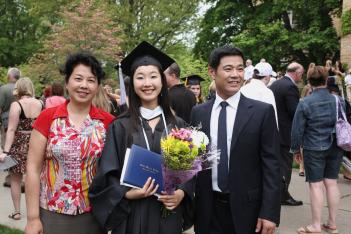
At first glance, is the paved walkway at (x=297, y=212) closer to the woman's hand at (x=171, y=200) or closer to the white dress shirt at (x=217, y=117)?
the white dress shirt at (x=217, y=117)

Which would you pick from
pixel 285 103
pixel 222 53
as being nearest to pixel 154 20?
pixel 285 103

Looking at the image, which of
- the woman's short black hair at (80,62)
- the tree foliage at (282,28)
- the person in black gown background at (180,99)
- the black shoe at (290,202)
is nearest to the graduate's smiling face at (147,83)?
the woman's short black hair at (80,62)

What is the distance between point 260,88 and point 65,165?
3365 mm

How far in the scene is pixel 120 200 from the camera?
2.65 meters

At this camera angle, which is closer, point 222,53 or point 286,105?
point 222,53

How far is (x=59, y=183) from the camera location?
2.87 m

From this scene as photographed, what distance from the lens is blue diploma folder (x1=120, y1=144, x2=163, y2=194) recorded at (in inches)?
102

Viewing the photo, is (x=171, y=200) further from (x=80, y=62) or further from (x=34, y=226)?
(x=80, y=62)

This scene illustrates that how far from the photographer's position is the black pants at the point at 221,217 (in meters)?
2.97

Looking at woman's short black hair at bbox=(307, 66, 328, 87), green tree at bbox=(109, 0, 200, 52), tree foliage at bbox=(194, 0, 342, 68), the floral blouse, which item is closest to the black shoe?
woman's short black hair at bbox=(307, 66, 328, 87)

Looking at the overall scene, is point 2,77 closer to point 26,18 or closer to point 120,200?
point 26,18

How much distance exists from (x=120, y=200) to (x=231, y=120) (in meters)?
0.94

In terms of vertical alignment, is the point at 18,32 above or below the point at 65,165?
above

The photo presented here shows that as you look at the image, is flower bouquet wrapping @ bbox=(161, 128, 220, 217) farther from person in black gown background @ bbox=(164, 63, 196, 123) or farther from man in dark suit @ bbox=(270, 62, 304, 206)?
man in dark suit @ bbox=(270, 62, 304, 206)
